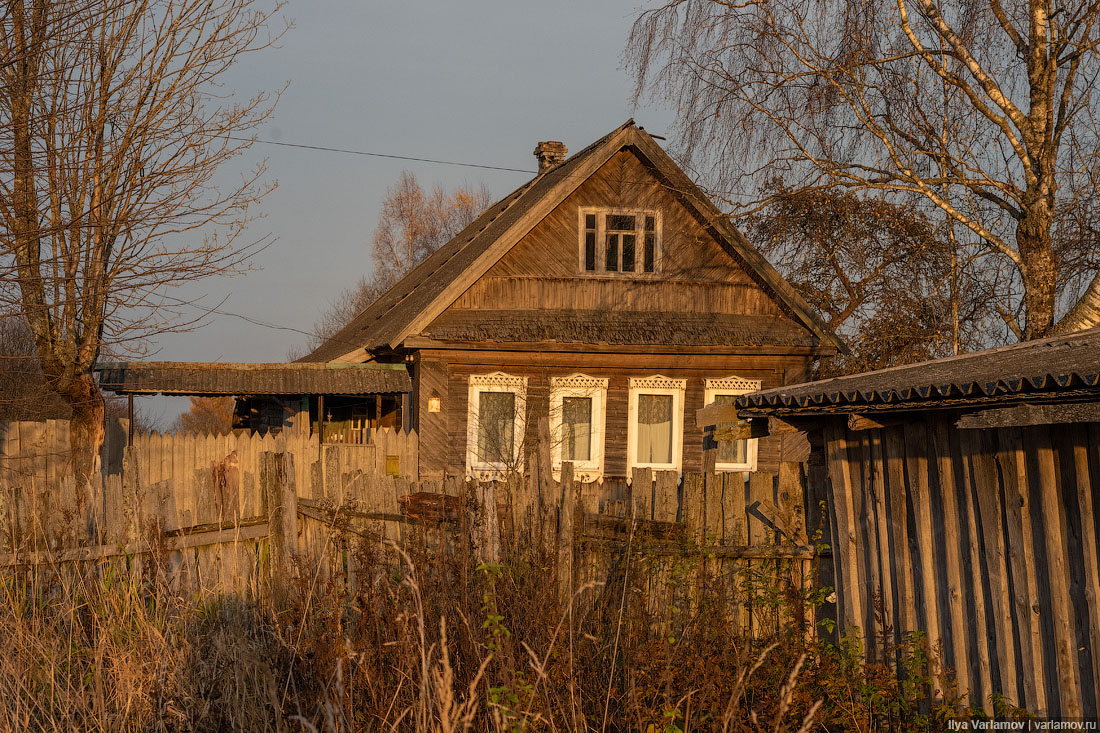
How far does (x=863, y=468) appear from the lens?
6.06m

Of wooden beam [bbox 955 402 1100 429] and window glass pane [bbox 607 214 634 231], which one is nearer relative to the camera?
wooden beam [bbox 955 402 1100 429]

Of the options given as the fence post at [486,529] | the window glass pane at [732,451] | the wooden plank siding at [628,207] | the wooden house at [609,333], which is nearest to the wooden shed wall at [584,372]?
the wooden house at [609,333]

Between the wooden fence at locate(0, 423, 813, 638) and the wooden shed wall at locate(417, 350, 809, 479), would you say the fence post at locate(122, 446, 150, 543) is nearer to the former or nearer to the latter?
the wooden fence at locate(0, 423, 813, 638)

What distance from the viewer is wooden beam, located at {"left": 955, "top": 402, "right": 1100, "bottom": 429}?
4324 mm

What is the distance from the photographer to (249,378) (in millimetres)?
15625

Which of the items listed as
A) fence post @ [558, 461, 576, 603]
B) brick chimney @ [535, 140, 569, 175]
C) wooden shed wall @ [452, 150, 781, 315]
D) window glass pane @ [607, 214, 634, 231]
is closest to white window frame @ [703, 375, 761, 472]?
wooden shed wall @ [452, 150, 781, 315]

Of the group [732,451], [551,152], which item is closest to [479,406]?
[732,451]

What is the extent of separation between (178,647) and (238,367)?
1111 cm

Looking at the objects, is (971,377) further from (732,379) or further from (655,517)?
(732,379)

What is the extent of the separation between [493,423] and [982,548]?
11425 mm

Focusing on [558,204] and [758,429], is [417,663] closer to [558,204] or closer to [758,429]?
[758,429]

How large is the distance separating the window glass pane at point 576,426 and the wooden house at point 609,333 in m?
0.02

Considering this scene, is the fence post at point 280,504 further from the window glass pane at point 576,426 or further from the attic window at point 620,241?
Result: the attic window at point 620,241

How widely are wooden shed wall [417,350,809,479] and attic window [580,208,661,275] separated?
64.1 inches
